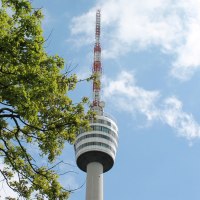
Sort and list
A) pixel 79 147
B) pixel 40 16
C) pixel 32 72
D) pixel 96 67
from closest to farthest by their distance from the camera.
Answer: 1. pixel 32 72
2. pixel 40 16
3. pixel 96 67
4. pixel 79 147

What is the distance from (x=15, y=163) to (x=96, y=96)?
9158cm

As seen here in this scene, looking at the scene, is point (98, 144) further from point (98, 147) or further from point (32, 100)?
point (32, 100)

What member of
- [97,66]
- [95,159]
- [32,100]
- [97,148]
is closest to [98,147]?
[97,148]

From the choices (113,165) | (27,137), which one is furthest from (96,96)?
(27,137)

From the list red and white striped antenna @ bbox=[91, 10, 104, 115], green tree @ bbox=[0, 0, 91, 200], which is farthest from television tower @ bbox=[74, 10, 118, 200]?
green tree @ bbox=[0, 0, 91, 200]

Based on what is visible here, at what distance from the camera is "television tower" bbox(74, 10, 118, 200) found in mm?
110938

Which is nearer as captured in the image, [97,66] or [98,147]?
[97,66]

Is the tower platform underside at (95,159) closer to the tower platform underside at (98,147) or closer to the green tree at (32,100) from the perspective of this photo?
the tower platform underside at (98,147)

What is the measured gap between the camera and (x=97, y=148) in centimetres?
11562

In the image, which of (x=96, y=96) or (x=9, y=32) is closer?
(x=9, y=32)

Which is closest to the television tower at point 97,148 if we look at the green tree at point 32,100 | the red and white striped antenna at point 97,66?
the red and white striped antenna at point 97,66

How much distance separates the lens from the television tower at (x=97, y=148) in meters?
111

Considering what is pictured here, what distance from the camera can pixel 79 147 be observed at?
118 metres

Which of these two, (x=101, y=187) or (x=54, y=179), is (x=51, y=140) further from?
(x=101, y=187)
